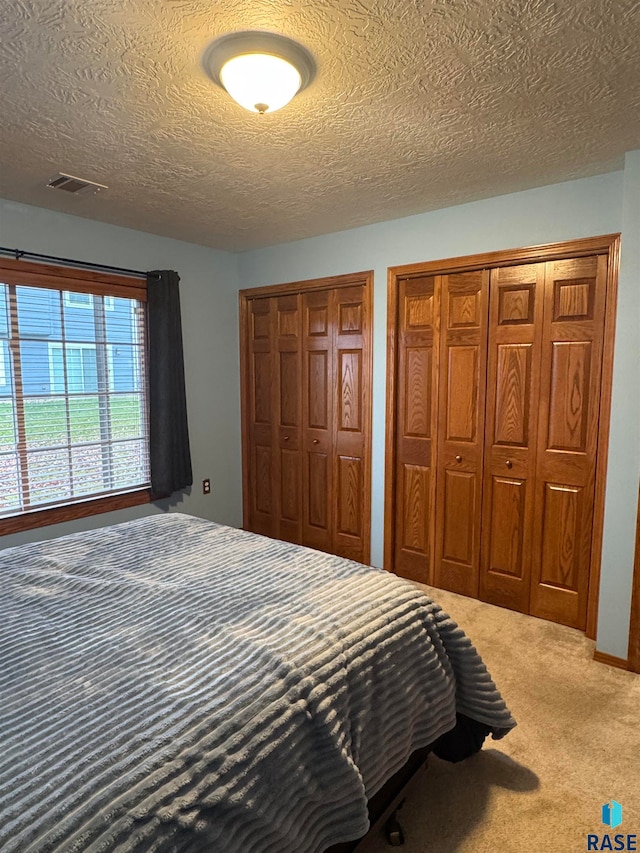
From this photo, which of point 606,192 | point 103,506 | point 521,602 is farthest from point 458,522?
point 103,506

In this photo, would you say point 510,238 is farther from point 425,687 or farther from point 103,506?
point 103,506

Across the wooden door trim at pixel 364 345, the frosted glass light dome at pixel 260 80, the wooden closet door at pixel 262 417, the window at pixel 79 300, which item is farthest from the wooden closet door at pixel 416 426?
the window at pixel 79 300

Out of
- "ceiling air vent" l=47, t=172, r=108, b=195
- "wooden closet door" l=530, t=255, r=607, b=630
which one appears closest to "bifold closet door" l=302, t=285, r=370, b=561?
"wooden closet door" l=530, t=255, r=607, b=630

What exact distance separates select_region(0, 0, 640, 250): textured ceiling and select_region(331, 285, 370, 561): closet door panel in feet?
2.54

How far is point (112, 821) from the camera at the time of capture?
34.7 inches

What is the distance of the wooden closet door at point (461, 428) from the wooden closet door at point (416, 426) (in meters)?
0.07

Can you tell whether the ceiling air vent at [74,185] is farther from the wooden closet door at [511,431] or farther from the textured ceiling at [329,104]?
the wooden closet door at [511,431]

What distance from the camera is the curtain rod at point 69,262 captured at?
114 inches

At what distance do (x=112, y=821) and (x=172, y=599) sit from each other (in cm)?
77

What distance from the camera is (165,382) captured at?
357 cm

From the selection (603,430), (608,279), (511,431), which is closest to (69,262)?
(511,431)

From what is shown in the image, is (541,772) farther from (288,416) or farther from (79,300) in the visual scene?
(79,300)

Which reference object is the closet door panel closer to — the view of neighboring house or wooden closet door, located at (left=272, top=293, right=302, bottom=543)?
wooden closet door, located at (left=272, top=293, right=302, bottom=543)

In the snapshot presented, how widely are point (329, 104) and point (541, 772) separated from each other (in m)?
2.52
